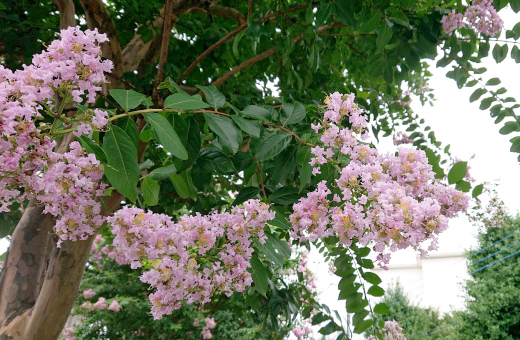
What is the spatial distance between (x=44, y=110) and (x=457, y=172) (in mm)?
839

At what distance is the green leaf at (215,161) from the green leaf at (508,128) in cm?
127

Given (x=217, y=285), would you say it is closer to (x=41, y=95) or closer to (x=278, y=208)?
(x=278, y=208)

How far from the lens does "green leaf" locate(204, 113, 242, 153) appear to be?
0.77 m

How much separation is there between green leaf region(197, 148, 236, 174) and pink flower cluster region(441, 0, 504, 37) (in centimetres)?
101

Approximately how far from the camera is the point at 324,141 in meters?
0.83

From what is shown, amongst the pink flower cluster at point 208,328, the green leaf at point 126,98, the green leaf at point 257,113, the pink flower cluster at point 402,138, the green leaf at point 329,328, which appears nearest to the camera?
the green leaf at point 126,98

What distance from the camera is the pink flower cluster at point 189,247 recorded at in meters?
0.82

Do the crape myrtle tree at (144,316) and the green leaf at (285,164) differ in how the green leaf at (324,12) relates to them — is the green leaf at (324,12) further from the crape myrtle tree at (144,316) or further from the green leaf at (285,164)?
the crape myrtle tree at (144,316)

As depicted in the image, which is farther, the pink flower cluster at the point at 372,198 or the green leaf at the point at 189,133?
Result: the green leaf at the point at 189,133

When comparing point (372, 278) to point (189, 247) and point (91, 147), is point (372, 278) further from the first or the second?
point (91, 147)

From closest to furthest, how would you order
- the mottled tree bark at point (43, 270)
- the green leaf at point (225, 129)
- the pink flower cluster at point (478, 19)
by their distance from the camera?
the green leaf at point (225, 129) → the pink flower cluster at point (478, 19) → the mottled tree bark at point (43, 270)

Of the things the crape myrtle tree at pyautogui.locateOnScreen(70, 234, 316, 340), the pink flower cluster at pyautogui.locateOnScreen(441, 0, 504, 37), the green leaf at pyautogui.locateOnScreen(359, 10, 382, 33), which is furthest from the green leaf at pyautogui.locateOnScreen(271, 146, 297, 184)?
the crape myrtle tree at pyautogui.locateOnScreen(70, 234, 316, 340)

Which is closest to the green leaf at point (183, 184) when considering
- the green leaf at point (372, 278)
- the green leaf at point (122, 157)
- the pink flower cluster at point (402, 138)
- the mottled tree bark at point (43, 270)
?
the green leaf at point (122, 157)

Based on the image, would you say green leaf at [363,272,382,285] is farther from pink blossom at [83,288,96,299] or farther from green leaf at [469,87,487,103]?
pink blossom at [83,288,96,299]
